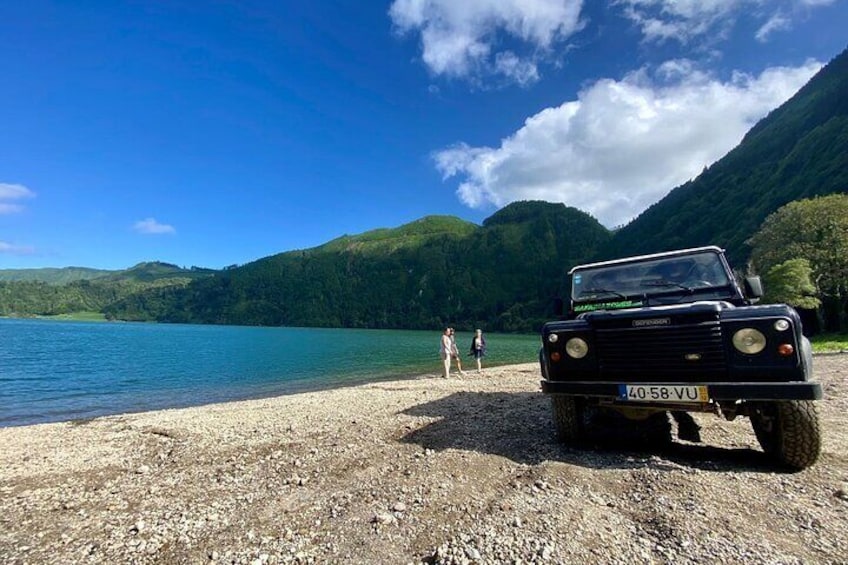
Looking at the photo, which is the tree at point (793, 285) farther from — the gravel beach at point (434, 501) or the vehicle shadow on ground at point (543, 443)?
the vehicle shadow on ground at point (543, 443)

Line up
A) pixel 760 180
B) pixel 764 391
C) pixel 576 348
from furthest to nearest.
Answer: pixel 760 180 → pixel 576 348 → pixel 764 391

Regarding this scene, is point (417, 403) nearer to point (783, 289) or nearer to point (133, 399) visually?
point (133, 399)

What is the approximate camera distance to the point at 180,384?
96.5 ft

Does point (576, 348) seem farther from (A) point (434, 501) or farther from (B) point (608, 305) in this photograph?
(A) point (434, 501)

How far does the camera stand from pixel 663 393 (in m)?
5.38

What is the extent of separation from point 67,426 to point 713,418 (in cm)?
1947

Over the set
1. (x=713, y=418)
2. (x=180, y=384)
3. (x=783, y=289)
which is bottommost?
(x=180, y=384)

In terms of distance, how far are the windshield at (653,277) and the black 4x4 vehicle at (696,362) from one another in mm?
32

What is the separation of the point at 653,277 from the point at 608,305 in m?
0.91

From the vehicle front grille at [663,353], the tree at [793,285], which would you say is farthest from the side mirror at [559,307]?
the tree at [793,285]

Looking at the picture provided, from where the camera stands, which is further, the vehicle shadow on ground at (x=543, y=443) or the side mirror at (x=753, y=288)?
the side mirror at (x=753, y=288)

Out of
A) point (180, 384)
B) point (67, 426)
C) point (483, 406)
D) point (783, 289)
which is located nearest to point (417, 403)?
point (483, 406)

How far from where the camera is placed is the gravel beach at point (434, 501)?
3893mm

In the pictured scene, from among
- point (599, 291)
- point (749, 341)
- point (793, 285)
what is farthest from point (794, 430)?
point (793, 285)
